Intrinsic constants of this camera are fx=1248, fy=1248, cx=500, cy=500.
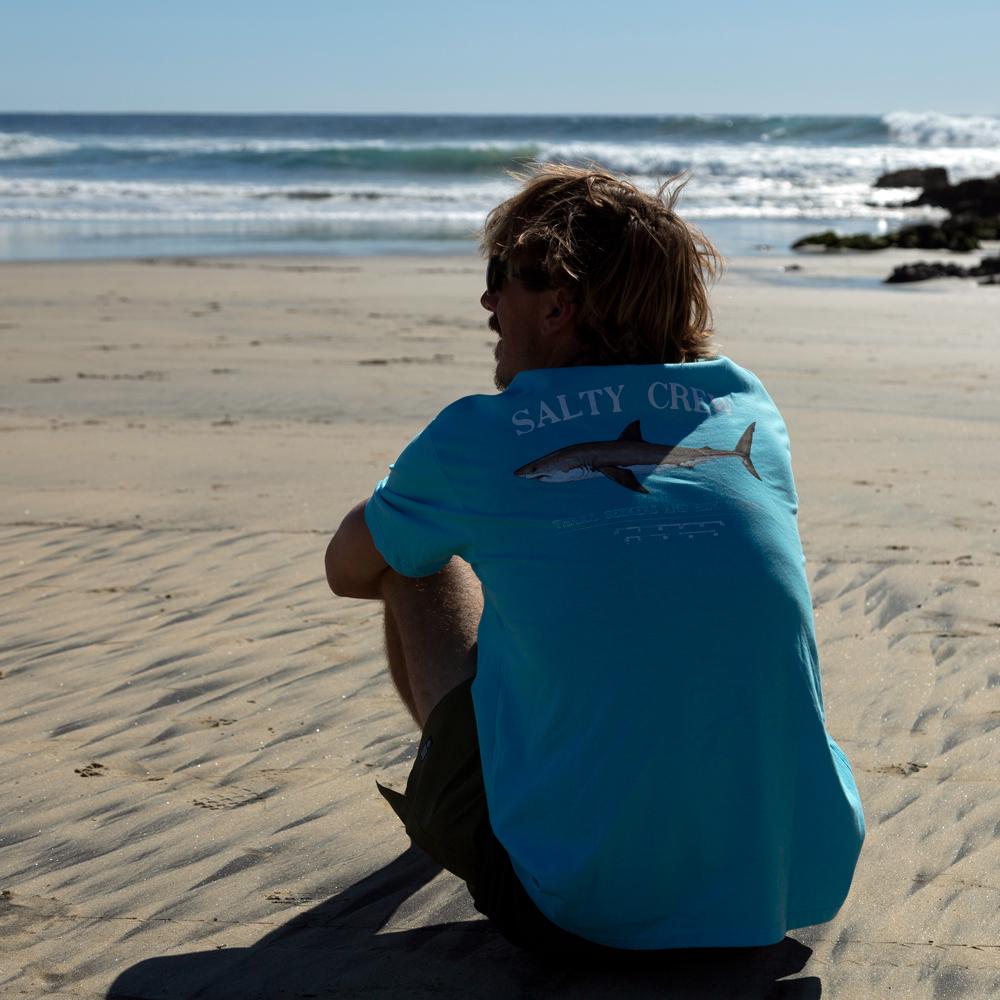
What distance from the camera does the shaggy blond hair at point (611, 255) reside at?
2033 millimetres

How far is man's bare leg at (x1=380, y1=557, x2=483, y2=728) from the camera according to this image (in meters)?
2.32

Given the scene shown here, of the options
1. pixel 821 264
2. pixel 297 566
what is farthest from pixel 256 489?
pixel 821 264

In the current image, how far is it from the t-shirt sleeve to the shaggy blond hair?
0.33 metres

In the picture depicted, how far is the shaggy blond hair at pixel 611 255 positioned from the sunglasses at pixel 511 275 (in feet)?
0.04

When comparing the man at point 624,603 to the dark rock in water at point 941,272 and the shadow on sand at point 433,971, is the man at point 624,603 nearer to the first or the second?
the shadow on sand at point 433,971

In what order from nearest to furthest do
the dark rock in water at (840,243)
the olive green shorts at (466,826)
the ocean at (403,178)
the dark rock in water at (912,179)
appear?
1. the olive green shorts at (466,826)
2. the dark rock in water at (840,243)
3. the ocean at (403,178)
4. the dark rock in water at (912,179)

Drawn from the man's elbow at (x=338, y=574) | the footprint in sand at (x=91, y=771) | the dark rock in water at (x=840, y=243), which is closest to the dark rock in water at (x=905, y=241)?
the dark rock in water at (x=840, y=243)

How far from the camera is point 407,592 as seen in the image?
236cm

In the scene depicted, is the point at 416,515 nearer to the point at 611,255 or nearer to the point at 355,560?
the point at 355,560

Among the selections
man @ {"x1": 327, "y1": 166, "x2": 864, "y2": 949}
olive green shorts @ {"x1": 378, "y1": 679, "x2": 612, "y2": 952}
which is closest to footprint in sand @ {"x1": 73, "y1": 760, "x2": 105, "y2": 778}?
olive green shorts @ {"x1": 378, "y1": 679, "x2": 612, "y2": 952}

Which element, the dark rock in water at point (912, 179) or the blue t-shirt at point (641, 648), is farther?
the dark rock in water at point (912, 179)

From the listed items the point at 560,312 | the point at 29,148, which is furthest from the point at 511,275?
the point at 29,148

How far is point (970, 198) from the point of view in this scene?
2494 cm

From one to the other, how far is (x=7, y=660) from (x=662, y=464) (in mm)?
2540
